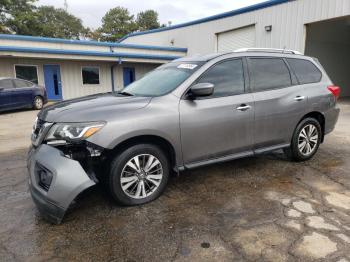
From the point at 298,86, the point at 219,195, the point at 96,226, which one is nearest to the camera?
the point at 96,226

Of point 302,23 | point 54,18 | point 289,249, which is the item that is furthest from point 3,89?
point 54,18

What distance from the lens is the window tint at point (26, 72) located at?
16.0 m

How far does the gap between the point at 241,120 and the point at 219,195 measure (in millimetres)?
1052

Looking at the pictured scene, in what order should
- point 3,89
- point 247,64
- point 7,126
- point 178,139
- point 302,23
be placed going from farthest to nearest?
point 302,23 < point 3,89 < point 7,126 < point 247,64 < point 178,139

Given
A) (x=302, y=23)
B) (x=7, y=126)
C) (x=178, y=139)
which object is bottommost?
(x=7, y=126)

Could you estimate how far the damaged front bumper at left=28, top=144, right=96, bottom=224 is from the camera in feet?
9.02

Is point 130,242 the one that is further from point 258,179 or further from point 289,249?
point 258,179

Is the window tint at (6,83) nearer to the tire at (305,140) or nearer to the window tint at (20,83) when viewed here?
the window tint at (20,83)

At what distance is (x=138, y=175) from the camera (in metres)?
3.26

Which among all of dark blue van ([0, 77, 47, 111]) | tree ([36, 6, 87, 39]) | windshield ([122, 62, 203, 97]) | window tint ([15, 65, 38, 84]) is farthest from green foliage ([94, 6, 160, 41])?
windshield ([122, 62, 203, 97])

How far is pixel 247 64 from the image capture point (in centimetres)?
408

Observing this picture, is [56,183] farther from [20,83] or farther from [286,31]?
[286,31]

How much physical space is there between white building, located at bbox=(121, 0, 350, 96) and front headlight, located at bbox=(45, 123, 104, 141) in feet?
39.6

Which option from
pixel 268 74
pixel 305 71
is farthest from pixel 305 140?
pixel 268 74
